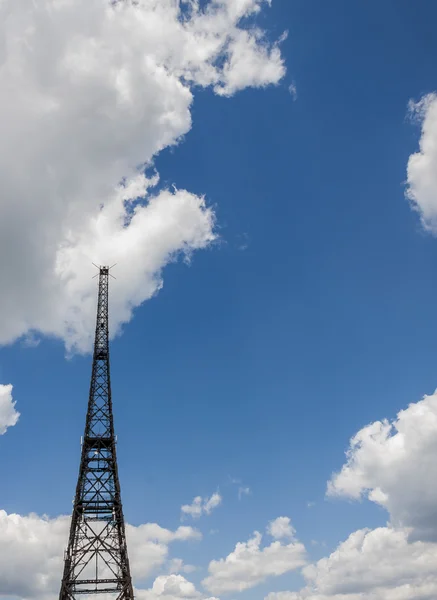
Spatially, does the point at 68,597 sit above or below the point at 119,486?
below

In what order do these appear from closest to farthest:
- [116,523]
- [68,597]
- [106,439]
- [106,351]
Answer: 1. [68,597]
2. [116,523]
3. [106,439]
4. [106,351]

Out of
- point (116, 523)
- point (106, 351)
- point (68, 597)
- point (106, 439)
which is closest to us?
point (68, 597)

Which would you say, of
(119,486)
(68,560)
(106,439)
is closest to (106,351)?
(106,439)

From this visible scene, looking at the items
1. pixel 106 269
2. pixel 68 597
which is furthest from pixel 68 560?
pixel 106 269

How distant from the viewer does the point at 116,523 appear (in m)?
86.8

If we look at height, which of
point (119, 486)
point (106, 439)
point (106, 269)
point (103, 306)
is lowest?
point (119, 486)

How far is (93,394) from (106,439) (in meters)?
8.49

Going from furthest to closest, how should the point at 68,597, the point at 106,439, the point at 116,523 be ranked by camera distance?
1. the point at 106,439
2. the point at 116,523
3. the point at 68,597

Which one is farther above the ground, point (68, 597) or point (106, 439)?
point (106, 439)

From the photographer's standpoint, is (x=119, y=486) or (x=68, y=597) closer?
(x=68, y=597)

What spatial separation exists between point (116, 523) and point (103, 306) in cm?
Answer: 3860

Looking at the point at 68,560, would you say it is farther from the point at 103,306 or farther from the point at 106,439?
the point at 103,306

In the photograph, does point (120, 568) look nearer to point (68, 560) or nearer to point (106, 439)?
point (68, 560)

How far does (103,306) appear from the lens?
342 ft
